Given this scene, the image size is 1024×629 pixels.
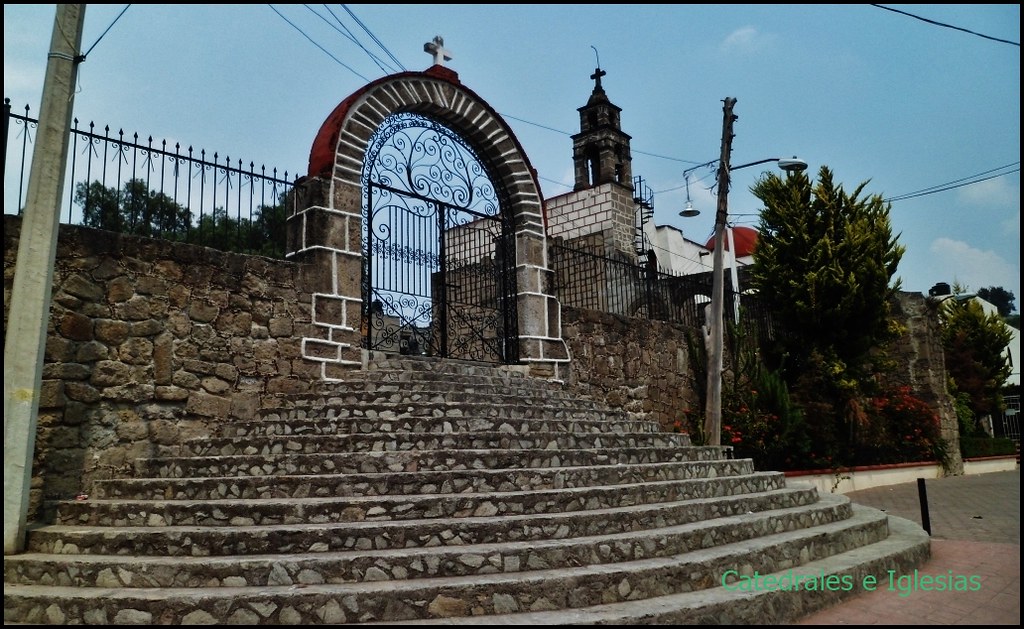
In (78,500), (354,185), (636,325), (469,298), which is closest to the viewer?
(78,500)

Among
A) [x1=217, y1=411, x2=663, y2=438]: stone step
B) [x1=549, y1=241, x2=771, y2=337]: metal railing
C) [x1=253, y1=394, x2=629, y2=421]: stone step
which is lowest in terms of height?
[x1=217, y1=411, x2=663, y2=438]: stone step

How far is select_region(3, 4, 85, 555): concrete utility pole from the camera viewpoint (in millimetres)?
4965

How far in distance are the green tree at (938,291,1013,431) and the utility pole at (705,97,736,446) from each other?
15260mm

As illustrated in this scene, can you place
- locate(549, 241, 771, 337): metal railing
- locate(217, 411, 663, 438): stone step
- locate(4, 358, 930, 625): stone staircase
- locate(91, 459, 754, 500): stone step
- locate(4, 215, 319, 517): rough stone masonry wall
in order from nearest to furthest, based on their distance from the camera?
locate(4, 358, 930, 625): stone staircase < locate(91, 459, 754, 500): stone step < locate(4, 215, 319, 517): rough stone masonry wall < locate(217, 411, 663, 438): stone step < locate(549, 241, 771, 337): metal railing

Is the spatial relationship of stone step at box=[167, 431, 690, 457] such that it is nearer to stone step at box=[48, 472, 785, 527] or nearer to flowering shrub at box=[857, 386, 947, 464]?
stone step at box=[48, 472, 785, 527]

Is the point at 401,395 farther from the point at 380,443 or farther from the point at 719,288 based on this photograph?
Result: the point at 719,288

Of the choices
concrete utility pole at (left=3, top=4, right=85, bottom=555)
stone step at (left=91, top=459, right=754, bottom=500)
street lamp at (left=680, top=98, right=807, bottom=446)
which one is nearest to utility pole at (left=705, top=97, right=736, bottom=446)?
street lamp at (left=680, top=98, right=807, bottom=446)

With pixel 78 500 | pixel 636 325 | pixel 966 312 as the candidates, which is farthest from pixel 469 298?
pixel 966 312

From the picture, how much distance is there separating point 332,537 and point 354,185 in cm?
473

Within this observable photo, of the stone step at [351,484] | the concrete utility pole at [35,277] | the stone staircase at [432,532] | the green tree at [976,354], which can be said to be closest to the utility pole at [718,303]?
the stone staircase at [432,532]

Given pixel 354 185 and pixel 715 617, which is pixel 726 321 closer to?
pixel 354 185

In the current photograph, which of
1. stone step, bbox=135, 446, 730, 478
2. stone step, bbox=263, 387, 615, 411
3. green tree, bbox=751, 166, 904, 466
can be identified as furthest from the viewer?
green tree, bbox=751, 166, 904, 466

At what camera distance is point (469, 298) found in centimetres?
1065

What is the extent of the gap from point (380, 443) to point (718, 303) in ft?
22.6
